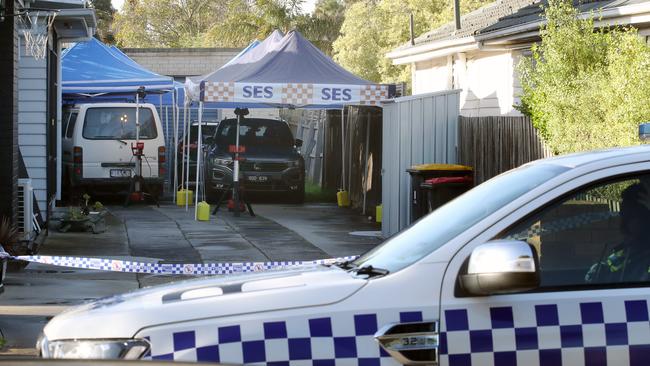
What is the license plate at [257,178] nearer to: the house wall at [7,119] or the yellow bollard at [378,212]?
the yellow bollard at [378,212]

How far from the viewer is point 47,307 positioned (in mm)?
9883

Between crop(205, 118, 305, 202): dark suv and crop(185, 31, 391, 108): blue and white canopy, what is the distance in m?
2.57

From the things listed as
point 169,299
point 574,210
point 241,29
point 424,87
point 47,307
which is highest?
point 241,29

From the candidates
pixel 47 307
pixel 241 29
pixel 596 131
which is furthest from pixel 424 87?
pixel 241 29

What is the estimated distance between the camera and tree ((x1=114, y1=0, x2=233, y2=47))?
7031 centimetres

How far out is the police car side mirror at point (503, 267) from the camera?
3.85 m

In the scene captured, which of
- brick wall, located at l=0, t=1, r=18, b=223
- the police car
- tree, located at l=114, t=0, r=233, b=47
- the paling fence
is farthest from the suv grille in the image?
tree, located at l=114, t=0, r=233, b=47

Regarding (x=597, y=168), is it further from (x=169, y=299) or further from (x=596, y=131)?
(x=596, y=131)

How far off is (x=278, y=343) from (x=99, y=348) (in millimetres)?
640

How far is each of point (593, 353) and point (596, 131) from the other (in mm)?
7952

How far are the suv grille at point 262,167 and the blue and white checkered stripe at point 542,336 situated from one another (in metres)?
18.9

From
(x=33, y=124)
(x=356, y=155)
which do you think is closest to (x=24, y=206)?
(x=33, y=124)

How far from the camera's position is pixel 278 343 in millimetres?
3965

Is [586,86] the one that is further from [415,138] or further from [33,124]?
[33,124]
